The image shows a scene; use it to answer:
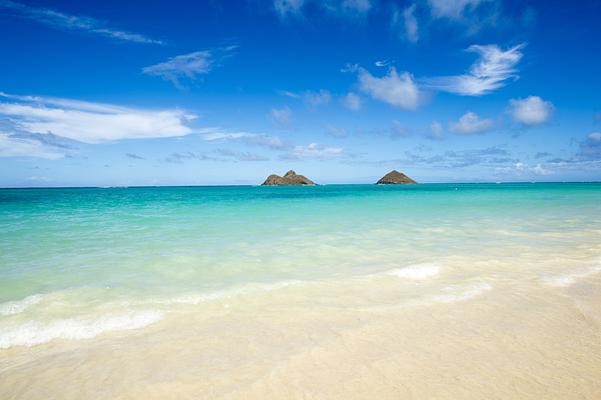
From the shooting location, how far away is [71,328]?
462cm

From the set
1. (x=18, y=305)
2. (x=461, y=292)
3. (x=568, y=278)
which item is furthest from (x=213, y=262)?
(x=568, y=278)

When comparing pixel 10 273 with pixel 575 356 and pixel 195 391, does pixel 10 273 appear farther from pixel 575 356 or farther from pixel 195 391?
Answer: pixel 575 356

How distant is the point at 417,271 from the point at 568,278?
296 centimetres

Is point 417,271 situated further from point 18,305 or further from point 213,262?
point 18,305

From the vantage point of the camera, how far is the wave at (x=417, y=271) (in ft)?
22.6

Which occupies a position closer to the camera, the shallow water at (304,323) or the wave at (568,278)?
the shallow water at (304,323)

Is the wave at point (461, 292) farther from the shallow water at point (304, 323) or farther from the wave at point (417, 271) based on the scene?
the wave at point (417, 271)

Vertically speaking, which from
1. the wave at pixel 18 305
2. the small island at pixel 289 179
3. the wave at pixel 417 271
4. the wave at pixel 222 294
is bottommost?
the wave at pixel 18 305

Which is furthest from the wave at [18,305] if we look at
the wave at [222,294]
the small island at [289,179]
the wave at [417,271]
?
the small island at [289,179]

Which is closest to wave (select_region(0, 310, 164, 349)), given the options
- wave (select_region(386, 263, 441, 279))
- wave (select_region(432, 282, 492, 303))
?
wave (select_region(432, 282, 492, 303))

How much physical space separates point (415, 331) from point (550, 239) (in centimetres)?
979

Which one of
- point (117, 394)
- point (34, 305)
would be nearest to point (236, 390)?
point (117, 394)

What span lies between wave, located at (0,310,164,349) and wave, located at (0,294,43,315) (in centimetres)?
79

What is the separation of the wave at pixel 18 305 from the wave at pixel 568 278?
971 cm
